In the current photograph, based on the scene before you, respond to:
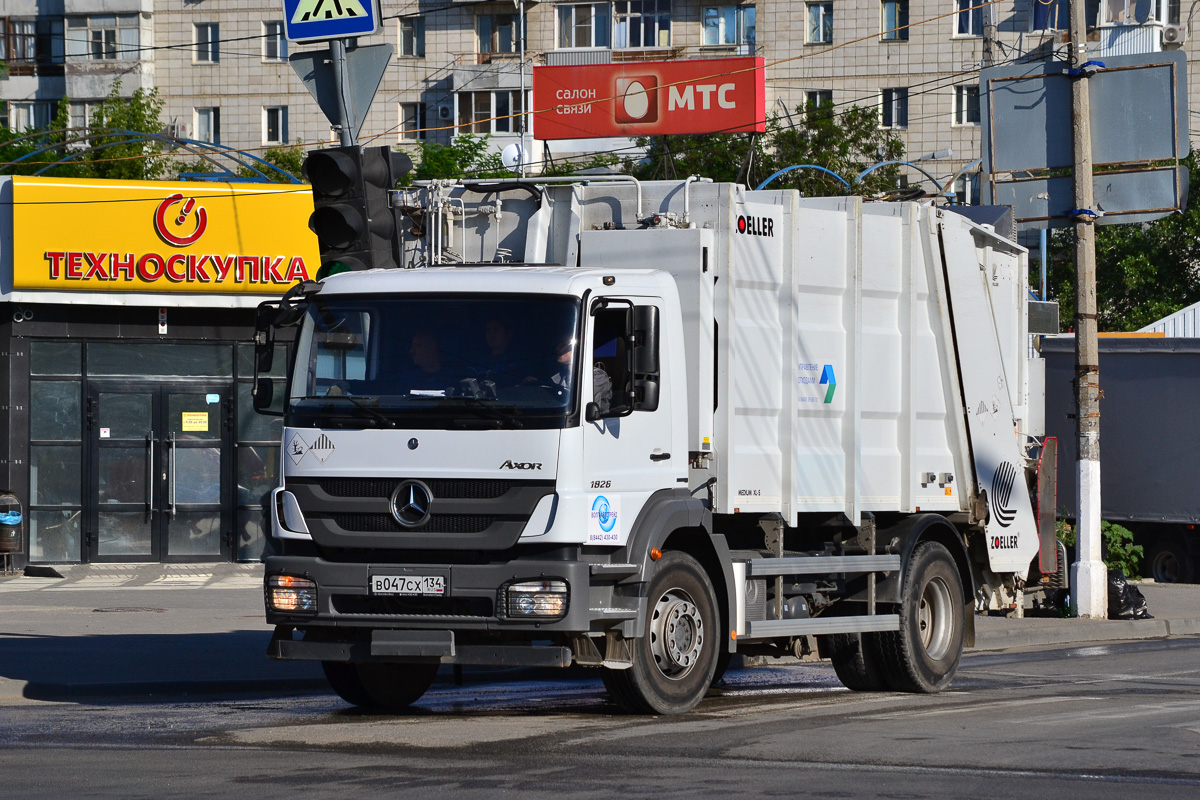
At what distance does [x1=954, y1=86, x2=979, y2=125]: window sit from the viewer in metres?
57.1

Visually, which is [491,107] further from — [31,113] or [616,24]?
[31,113]

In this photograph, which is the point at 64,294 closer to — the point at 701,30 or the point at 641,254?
the point at 641,254

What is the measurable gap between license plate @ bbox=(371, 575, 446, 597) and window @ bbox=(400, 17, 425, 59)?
53.2 meters

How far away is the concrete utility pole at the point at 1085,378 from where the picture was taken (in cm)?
1872

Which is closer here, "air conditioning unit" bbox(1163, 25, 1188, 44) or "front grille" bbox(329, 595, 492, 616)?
"front grille" bbox(329, 595, 492, 616)

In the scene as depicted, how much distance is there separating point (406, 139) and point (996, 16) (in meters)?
20.4

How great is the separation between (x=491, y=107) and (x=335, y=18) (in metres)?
46.8

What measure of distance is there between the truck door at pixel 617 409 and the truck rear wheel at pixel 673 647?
0.47 m

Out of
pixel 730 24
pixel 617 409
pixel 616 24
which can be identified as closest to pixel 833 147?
pixel 730 24

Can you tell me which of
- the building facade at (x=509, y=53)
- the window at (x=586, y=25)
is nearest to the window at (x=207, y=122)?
the building facade at (x=509, y=53)

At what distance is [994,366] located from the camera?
13.2 metres

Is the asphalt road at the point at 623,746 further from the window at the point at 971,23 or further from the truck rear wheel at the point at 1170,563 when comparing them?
the window at the point at 971,23

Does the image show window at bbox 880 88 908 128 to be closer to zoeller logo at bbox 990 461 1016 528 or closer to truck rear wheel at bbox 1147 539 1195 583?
truck rear wheel at bbox 1147 539 1195 583

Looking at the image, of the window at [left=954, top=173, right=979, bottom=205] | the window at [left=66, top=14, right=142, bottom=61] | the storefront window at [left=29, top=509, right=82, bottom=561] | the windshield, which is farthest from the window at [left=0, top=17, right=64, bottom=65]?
the windshield
